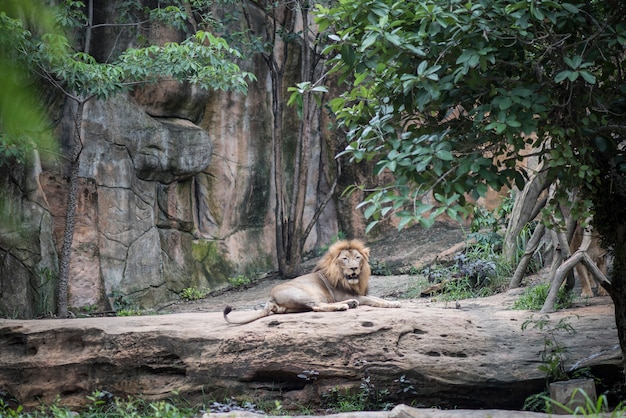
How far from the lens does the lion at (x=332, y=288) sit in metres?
7.75

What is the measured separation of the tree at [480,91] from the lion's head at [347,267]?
2857mm

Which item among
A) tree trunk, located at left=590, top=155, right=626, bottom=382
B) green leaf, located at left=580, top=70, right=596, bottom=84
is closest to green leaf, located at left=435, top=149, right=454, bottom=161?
green leaf, located at left=580, top=70, right=596, bottom=84

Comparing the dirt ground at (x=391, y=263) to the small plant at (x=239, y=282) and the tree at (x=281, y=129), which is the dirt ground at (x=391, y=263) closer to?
the small plant at (x=239, y=282)

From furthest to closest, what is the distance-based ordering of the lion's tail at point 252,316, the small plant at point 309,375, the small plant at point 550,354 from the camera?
the lion's tail at point 252,316 → the small plant at point 309,375 → the small plant at point 550,354

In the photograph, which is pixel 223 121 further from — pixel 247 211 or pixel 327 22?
pixel 327 22

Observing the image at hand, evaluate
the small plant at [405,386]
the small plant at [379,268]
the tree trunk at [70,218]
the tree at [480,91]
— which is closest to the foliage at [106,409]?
the small plant at [405,386]

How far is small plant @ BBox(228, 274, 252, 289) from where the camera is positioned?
46.9ft

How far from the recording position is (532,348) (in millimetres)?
6699

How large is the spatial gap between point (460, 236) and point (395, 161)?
10.8 metres

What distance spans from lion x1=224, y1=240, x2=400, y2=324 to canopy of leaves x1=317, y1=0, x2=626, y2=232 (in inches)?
107

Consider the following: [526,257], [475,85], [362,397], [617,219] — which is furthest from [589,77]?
[526,257]

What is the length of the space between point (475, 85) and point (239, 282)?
395 inches

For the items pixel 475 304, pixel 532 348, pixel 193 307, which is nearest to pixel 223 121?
pixel 193 307

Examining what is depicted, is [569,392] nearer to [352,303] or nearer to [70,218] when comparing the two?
[352,303]
